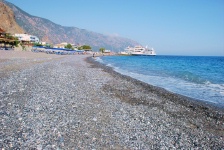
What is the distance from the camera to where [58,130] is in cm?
698

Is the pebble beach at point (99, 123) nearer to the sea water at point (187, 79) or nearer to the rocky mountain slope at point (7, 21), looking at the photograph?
the sea water at point (187, 79)

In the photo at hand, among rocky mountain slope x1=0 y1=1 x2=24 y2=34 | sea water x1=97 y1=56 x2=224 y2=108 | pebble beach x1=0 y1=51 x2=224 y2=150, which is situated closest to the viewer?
pebble beach x1=0 y1=51 x2=224 y2=150

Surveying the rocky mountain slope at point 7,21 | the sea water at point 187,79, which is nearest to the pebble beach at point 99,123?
the sea water at point 187,79

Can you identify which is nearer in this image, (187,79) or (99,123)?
(99,123)

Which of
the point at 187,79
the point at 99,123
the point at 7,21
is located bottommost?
the point at 187,79

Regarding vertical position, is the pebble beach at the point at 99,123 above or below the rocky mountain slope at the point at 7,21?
below

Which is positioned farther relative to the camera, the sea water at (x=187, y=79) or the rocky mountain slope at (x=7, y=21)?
the rocky mountain slope at (x=7, y=21)

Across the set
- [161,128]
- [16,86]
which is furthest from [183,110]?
[16,86]

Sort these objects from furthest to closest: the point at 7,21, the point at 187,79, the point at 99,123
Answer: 1. the point at 7,21
2. the point at 187,79
3. the point at 99,123

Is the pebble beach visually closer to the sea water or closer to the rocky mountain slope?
the sea water

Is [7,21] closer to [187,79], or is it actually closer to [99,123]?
[187,79]

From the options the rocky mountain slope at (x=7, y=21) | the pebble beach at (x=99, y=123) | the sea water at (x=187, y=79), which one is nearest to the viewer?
the pebble beach at (x=99, y=123)

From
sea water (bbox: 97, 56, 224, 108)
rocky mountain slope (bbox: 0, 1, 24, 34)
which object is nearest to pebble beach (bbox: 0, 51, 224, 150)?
A: sea water (bbox: 97, 56, 224, 108)

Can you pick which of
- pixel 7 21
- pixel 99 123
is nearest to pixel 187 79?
pixel 99 123
